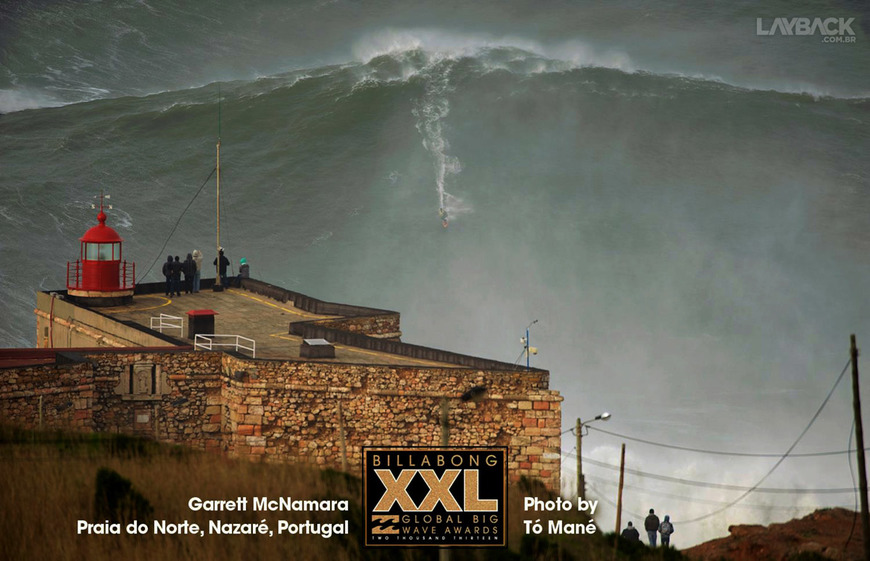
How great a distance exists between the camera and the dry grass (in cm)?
1602

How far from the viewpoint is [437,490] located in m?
14.3

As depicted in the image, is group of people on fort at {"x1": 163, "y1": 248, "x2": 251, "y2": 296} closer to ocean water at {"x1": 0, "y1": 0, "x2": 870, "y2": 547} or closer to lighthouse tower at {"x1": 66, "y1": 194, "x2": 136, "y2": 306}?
lighthouse tower at {"x1": 66, "y1": 194, "x2": 136, "y2": 306}

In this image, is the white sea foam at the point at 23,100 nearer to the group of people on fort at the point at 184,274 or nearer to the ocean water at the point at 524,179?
the ocean water at the point at 524,179

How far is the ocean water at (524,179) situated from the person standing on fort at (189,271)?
33.3 meters

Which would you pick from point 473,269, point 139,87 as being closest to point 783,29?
point 473,269

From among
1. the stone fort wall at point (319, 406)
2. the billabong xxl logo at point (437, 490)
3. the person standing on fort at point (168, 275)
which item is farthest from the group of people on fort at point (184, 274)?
the billabong xxl logo at point (437, 490)

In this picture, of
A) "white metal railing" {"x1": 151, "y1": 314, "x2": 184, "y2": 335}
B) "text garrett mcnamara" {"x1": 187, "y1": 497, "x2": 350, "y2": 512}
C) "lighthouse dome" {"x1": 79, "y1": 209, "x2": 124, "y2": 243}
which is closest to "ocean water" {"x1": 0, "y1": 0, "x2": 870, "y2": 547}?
"white metal railing" {"x1": 151, "y1": 314, "x2": 184, "y2": 335}

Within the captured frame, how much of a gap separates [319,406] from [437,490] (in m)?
16.6

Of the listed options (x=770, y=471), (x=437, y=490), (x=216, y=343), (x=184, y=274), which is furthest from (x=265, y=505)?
(x=770, y=471)

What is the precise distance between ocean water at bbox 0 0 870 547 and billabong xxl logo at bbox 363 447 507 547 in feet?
189

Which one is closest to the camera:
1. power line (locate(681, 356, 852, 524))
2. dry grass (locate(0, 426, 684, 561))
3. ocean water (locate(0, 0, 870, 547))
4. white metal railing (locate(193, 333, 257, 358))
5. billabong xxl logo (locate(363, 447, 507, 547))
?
billabong xxl logo (locate(363, 447, 507, 547))

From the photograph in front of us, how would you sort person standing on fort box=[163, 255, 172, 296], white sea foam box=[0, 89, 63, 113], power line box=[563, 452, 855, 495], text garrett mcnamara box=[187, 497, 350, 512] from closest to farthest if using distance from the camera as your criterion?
text garrett mcnamara box=[187, 497, 350, 512], person standing on fort box=[163, 255, 172, 296], power line box=[563, 452, 855, 495], white sea foam box=[0, 89, 63, 113]

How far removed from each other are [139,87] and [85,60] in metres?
8.28

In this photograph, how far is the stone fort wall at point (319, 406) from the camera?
3002 centimetres
